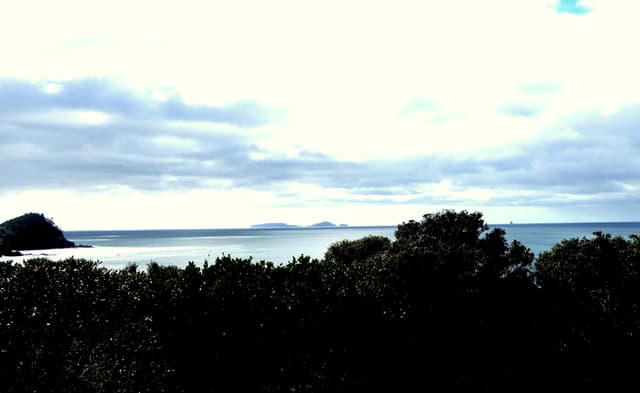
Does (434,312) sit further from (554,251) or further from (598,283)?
(554,251)

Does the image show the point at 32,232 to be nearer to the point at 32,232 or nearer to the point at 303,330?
the point at 32,232

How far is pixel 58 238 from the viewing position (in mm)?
176500

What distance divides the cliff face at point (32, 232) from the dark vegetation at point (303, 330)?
166053mm

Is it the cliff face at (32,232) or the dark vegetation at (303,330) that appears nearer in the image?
the dark vegetation at (303,330)

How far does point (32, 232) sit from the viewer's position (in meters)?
166

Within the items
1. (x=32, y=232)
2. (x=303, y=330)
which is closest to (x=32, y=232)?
(x=32, y=232)

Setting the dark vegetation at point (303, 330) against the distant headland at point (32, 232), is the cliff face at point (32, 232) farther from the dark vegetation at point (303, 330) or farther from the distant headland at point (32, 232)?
the dark vegetation at point (303, 330)

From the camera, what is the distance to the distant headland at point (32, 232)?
525 feet

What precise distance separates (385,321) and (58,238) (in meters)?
188

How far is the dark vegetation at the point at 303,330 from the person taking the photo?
13828mm

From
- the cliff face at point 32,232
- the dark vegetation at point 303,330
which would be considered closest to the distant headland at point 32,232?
the cliff face at point 32,232

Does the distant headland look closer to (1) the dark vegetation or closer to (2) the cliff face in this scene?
(2) the cliff face

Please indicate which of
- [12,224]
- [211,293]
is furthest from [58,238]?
[211,293]

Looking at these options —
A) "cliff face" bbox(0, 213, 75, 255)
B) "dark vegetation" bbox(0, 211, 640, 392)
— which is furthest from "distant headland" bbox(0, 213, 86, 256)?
"dark vegetation" bbox(0, 211, 640, 392)
